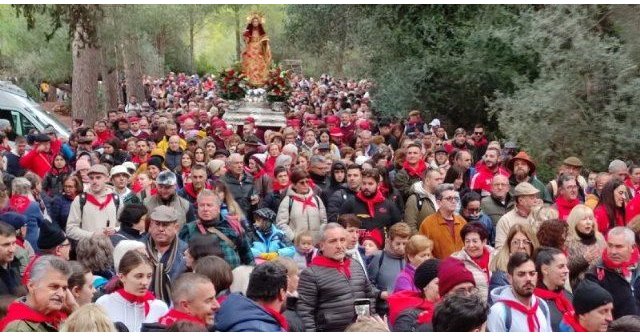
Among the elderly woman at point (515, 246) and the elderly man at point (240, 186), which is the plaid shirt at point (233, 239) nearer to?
the elderly woman at point (515, 246)

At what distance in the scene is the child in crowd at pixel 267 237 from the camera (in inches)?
370

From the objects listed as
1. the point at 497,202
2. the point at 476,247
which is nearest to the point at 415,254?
the point at 476,247

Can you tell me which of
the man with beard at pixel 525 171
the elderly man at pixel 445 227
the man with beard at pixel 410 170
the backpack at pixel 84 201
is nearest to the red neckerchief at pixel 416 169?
the man with beard at pixel 410 170

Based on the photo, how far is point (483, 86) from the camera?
74.0 feet

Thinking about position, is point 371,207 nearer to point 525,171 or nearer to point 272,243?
point 272,243

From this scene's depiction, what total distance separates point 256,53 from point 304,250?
21074 millimetres

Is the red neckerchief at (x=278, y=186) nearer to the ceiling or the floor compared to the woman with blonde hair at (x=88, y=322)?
nearer to the floor

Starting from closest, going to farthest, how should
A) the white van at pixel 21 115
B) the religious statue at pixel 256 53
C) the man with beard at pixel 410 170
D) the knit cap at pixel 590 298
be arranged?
the knit cap at pixel 590 298 < the man with beard at pixel 410 170 < the white van at pixel 21 115 < the religious statue at pixel 256 53

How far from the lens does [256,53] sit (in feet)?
96.4

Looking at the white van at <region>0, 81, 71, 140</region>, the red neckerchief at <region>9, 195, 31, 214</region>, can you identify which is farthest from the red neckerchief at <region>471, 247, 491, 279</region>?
the white van at <region>0, 81, 71, 140</region>

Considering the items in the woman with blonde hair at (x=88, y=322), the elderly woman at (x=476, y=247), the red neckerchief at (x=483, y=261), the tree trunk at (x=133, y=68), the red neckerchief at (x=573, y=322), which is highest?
the woman with blonde hair at (x=88, y=322)

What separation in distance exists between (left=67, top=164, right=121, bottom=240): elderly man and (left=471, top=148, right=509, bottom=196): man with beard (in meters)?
4.67

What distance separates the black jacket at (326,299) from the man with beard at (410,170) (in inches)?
221

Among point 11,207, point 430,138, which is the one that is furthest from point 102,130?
point 11,207
